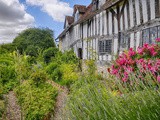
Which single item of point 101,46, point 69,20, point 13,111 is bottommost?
point 13,111

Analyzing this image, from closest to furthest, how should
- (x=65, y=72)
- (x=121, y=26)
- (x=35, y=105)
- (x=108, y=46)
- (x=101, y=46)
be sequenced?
(x=35, y=105) < (x=121, y=26) < (x=65, y=72) < (x=108, y=46) < (x=101, y=46)

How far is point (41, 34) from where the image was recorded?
3028 centimetres

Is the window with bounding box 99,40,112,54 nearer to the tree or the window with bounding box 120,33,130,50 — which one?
the window with bounding box 120,33,130,50

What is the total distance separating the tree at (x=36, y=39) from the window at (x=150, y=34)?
2174 centimetres

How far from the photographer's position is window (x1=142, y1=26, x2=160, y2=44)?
7.91 m

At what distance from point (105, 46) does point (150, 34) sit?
4875 millimetres

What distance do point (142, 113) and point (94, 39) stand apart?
43.2 ft

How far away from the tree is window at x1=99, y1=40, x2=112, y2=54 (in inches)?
656

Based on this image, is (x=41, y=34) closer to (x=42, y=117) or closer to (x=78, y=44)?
(x=78, y=44)

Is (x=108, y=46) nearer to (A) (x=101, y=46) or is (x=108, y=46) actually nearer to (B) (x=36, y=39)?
(A) (x=101, y=46)

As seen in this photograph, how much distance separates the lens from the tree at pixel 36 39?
29.5 meters

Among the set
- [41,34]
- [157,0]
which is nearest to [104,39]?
[157,0]

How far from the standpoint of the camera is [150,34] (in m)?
8.33

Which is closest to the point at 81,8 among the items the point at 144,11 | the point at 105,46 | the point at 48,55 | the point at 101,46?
the point at 48,55
